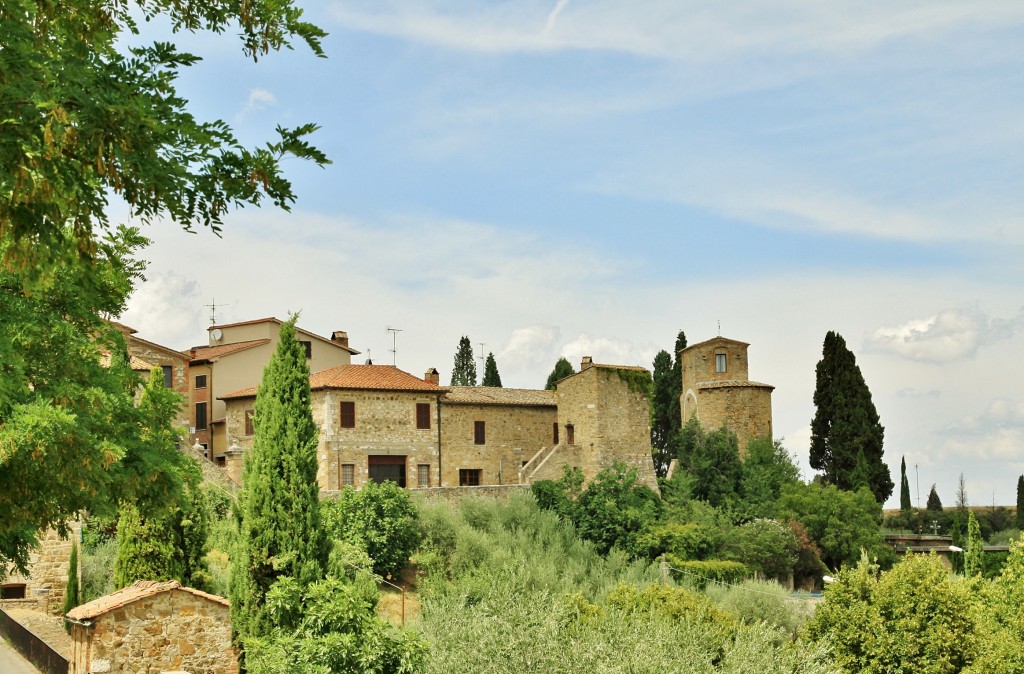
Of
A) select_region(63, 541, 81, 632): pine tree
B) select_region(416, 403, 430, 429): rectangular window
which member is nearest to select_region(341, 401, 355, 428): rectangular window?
select_region(416, 403, 430, 429): rectangular window

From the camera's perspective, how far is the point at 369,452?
3844 centimetres

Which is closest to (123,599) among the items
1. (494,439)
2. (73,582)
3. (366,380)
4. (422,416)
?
(73,582)

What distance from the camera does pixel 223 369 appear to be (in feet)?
142

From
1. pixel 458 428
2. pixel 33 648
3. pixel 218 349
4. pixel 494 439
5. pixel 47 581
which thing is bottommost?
pixel 33 648

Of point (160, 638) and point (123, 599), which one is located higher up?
point (123, 599)

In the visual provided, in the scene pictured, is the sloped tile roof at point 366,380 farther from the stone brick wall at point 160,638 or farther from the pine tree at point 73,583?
the stone brick wall at point 160,638

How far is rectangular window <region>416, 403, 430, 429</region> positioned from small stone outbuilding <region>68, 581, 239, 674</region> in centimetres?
2290

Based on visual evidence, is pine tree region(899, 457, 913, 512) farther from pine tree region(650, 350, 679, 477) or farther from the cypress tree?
the cypress tree

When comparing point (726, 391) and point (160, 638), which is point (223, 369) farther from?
point (160, 638)

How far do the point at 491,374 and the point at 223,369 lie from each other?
62.0ft

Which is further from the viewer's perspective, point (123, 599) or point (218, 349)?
point (218, 349)

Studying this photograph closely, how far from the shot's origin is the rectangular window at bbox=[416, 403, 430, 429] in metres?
39.7

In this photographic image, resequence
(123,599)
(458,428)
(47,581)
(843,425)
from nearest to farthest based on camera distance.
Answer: (123,599) → (47,581) → (458,428) → (843,425)

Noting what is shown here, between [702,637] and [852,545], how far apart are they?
25.6 m
